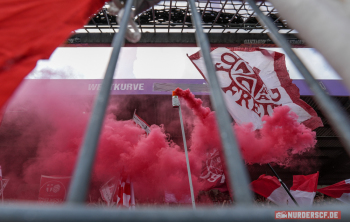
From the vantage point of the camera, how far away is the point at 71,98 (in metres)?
10.8

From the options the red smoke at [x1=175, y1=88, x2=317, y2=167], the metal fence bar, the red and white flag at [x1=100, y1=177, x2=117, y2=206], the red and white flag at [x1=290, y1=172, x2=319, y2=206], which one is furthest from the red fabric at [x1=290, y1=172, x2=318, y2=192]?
the metal fence bar

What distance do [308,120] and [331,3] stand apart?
744 centimetres

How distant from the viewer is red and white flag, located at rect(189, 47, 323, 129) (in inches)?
279

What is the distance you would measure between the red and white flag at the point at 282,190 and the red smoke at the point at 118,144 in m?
0.84

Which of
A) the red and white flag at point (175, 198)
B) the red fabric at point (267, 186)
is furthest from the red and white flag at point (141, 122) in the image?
the red fabric at point (267, 186)

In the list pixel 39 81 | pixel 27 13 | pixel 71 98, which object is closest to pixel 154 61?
pixel 71 98

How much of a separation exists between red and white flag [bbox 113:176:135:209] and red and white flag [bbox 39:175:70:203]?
236 centimetres

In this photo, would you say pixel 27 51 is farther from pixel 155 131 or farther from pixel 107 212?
pixel 155 131

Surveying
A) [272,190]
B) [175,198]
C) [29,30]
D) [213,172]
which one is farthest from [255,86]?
[29,30]

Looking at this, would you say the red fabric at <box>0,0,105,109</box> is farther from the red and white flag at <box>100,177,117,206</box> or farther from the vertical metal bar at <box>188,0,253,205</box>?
the red and white flag at <box>100,177,117,206</box>

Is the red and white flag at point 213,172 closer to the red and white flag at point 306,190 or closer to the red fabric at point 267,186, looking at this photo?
the red fabric at point 267,186

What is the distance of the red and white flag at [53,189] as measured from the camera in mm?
9469

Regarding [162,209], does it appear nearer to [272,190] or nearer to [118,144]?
[272,190]

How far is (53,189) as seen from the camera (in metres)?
9.55
